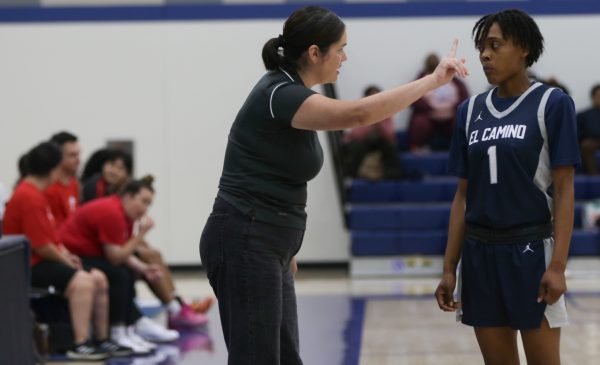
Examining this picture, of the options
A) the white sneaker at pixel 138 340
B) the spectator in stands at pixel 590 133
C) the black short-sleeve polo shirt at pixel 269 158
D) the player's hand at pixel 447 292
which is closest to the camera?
the black short-sleeve polo shirt at pixel 269 158

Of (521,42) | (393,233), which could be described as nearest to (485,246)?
(521,42)

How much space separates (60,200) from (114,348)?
47.9 inches

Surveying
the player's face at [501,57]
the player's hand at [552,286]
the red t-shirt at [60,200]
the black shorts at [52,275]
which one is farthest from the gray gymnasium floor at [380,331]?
the player's face at [501,57]

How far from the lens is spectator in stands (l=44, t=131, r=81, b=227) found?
6.96 m

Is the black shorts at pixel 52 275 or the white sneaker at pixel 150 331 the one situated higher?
the black shorts at pixel 52 275

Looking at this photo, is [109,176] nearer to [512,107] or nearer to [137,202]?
[137,202]

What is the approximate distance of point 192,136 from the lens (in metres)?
11.3

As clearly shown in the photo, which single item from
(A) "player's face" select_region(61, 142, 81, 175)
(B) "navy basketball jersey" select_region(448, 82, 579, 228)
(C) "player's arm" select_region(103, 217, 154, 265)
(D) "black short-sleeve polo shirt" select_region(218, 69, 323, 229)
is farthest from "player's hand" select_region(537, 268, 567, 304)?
(A) "player's face" select_region(61, 142, 81, 175)

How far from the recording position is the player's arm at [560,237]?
2.87 m

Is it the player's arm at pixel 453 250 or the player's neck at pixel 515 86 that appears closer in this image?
the player's neck at pixel 515 86

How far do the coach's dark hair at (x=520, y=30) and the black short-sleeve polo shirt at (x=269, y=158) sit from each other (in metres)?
0.61

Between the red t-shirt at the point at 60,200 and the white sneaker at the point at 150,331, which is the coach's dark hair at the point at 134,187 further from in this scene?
the white sneaker at the point at 150,331

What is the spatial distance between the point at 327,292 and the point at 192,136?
9.36ft

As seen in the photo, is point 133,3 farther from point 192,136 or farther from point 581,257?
point 581,257
